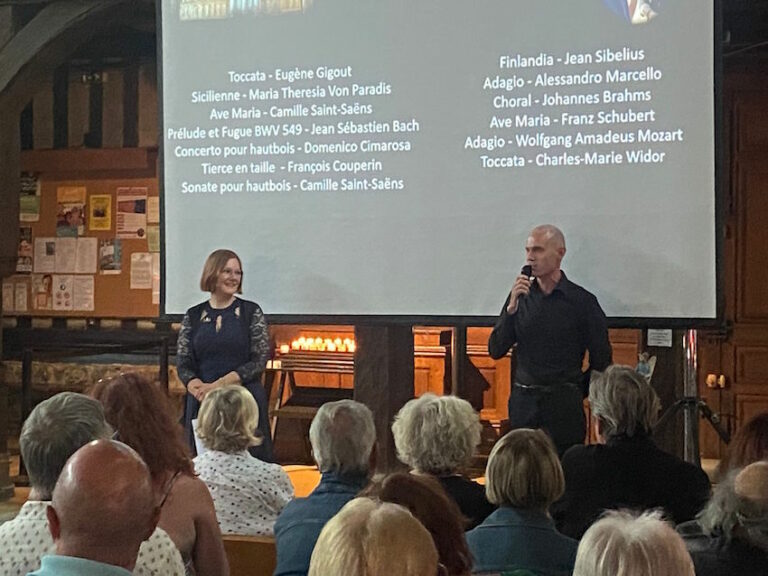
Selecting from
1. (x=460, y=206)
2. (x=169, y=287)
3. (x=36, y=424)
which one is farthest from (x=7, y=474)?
(x=36, y=424)

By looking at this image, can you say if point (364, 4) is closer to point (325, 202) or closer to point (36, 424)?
point (325, 202)

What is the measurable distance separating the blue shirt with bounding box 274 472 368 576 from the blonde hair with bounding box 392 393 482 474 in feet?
0.69

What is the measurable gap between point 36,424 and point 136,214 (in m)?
5.44

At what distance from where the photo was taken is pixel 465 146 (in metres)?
4.76

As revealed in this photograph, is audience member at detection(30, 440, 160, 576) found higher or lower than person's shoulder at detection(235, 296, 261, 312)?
lower

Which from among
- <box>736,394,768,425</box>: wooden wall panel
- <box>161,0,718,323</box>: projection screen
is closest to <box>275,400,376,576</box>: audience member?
<box>161,0,718,323</box>: projection screen

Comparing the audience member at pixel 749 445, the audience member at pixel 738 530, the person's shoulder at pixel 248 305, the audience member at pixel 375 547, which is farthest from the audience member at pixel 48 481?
the person's shoulder at pixel 248 305

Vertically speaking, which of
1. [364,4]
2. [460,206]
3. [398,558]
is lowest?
[398,558]

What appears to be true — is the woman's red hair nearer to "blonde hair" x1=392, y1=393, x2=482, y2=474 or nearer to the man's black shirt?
"blonde hair" x1=392, y1=393, x2=482, y2=474

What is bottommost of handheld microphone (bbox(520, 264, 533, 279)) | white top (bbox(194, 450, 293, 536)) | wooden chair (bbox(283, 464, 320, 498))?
wooden chair (bbox(283, 464, 320, 498))

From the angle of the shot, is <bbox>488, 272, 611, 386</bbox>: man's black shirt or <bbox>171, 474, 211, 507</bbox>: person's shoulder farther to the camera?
<bbox>488, 272, 611, 386</bbox>: man's black shirt

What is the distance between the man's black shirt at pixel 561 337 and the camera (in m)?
4.20

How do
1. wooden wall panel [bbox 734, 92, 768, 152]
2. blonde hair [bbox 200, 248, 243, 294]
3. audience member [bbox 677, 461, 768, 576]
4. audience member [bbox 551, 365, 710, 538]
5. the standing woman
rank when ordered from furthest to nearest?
wooden wall panel [bbox 734, 92, 768, 152] < blonde hair [bbox 200, 248, 243, 294] < the standing woman < audience member [bbox 551, 365, 710, 538] < audience member [bbox 677, 461, 768, 576]

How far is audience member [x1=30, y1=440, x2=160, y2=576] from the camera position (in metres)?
1.58
